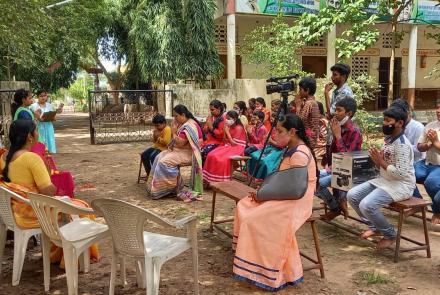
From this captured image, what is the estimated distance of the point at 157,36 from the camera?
47.4 ft

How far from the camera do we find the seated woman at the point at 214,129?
677cm

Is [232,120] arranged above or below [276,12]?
below

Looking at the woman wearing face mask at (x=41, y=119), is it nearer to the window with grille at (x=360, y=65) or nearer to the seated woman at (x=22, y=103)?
the seated woman at (x=22, y=103)

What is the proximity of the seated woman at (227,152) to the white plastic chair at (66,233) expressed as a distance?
3.33 metres

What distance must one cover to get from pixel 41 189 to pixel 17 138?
44 cm

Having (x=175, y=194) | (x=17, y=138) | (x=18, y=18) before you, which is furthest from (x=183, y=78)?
(x=17, y=138)

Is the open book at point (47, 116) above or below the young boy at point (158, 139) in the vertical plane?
above

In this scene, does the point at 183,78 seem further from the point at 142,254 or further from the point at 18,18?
the point at 142,254

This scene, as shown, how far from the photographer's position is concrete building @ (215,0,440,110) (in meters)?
14.1

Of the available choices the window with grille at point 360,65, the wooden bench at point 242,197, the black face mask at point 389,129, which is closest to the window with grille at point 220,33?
the window with grille at point 360,65

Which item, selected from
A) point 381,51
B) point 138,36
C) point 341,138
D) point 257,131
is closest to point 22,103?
point 257,131

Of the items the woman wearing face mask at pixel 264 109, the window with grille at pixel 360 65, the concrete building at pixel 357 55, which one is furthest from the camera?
the window with grille at pixel 360 65

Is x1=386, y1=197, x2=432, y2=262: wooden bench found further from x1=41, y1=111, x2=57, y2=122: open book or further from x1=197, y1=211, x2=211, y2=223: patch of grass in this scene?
x1=41, y1=111, x2=57, y2=122: open book

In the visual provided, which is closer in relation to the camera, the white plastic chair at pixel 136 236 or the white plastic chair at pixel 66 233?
the white plastic chair at pixel 136 236
